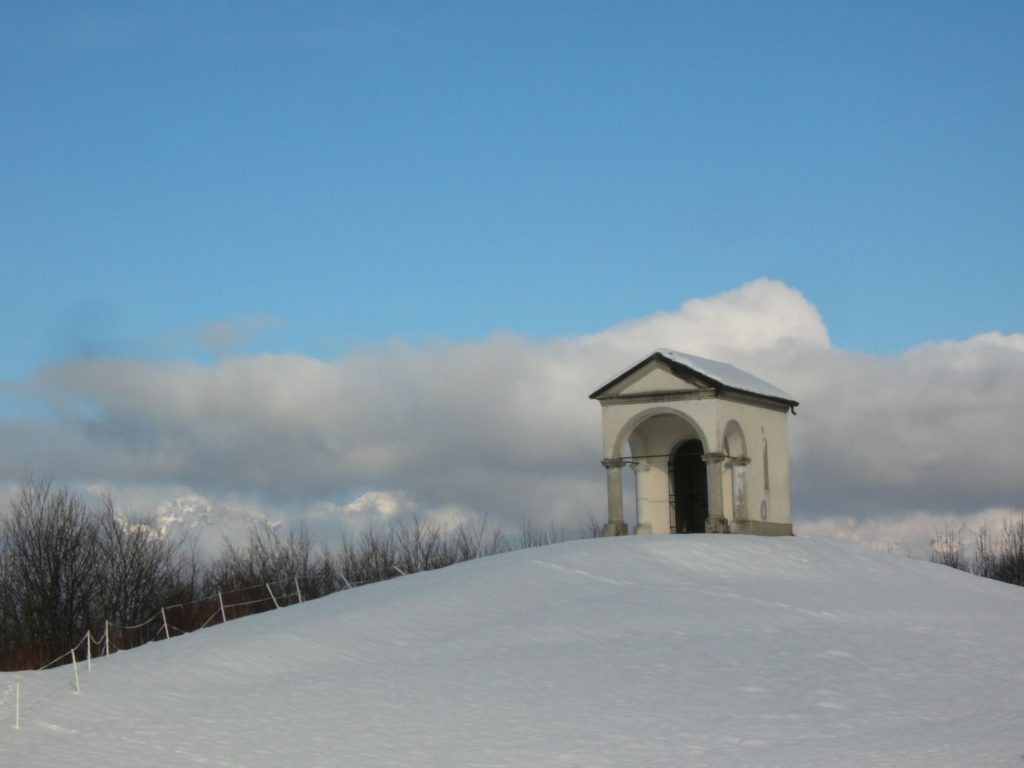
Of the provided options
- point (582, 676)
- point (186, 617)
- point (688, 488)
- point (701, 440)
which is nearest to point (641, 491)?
point (688, 488)

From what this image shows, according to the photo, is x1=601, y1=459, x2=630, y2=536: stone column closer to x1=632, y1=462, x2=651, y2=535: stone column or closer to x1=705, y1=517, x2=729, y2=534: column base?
x1=632, y1=462, x2=651, y2=535: stone column

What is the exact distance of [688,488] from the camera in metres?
44.5

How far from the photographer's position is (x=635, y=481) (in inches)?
1743

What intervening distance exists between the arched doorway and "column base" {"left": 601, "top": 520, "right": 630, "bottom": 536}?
289cm

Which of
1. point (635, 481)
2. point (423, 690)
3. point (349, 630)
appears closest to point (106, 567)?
point (635, 481)

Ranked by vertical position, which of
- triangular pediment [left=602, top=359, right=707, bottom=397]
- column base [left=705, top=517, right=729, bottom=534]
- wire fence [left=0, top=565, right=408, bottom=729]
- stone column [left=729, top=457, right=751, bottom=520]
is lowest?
wire fence [left=0, top=565, right=408, bottom=729]

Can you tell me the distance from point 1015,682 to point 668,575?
10354 millimetres

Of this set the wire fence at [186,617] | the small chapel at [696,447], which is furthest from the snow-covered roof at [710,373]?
the wire fence at [186,617]

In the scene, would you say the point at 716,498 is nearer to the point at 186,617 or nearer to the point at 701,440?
the point at 701,440

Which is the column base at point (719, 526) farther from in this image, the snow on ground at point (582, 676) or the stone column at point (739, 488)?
the snow on ground at point (582, 676)

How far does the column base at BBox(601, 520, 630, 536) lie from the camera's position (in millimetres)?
41625

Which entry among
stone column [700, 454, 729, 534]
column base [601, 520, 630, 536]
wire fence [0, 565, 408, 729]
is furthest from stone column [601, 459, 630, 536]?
wire fence [0, 565, 408, 729]

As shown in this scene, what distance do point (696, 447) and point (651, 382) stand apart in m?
4.42

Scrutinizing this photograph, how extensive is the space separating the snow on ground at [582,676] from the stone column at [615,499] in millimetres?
4607
